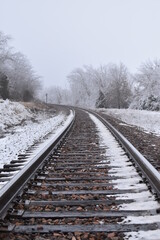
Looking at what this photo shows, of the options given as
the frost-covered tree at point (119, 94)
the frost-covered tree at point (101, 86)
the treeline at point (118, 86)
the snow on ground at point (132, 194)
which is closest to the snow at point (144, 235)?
the snow on ground at point (132, 194)

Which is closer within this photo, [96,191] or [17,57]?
[96,191]

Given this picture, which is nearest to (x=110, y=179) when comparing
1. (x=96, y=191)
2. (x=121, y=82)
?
(x=96, y=191)

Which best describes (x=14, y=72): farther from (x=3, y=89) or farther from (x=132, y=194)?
(x=132, y=194)

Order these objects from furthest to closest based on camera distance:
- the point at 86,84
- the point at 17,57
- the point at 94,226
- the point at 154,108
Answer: the point at 86,84 < the point at 17,57 < the point at 154,108 < the point at 94,226

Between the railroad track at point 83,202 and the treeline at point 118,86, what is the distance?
1552 inches

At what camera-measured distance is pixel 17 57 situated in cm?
6206

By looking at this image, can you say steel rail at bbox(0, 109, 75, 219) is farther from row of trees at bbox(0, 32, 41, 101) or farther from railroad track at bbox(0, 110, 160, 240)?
row of trees at bbox(0, 32, 41, 101)

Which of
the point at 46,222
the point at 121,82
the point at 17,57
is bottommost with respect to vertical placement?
the point at 46,222

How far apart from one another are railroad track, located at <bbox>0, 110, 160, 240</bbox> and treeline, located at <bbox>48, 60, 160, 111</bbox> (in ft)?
129

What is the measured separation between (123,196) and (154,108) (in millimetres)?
41140

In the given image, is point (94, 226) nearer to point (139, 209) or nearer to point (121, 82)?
point (139, 209)

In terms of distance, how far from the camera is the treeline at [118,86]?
4578 centimetres

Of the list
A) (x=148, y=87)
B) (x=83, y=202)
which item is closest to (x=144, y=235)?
(x=83, y=202)

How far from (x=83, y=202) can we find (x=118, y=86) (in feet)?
190
